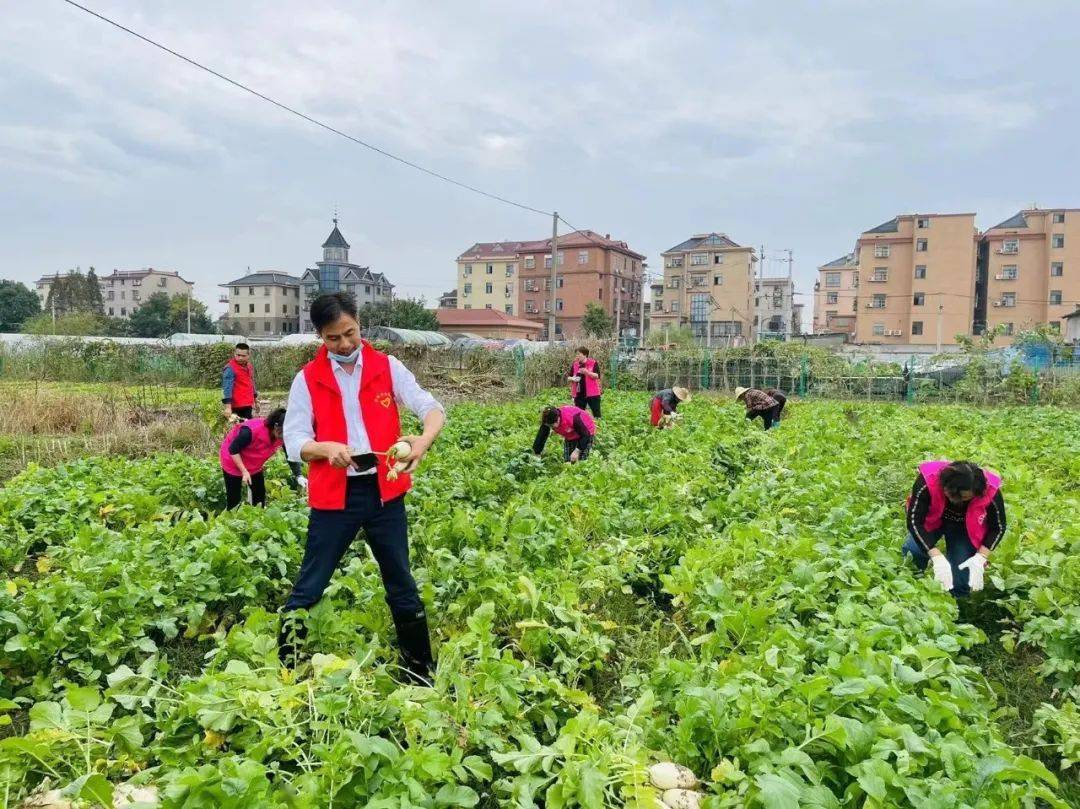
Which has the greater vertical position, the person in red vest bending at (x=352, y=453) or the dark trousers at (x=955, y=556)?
the person in red vest bending at (x=352, y=453)

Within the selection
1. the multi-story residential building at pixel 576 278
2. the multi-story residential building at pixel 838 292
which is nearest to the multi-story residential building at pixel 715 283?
the multi-story residential building at pixel 576 278

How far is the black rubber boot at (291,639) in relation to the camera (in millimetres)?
3279

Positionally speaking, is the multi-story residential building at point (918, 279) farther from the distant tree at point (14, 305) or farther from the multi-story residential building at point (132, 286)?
the multi-story residential building at point (132, 286)

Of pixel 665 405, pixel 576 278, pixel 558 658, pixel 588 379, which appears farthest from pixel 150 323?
pixel 558 658

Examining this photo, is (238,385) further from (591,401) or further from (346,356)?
(346,356)

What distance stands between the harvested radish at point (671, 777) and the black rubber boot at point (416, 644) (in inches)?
47.5

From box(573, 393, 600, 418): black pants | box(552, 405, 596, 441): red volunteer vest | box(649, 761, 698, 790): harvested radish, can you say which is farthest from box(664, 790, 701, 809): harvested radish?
box(573, 393, 600, 418): black pants

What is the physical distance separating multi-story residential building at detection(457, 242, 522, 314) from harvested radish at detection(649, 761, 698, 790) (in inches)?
2687

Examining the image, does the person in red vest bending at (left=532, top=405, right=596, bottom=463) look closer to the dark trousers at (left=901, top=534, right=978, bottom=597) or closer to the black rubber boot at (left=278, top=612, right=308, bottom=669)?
the dark trousers at (left=901, top=534, right=978, bottom=597)

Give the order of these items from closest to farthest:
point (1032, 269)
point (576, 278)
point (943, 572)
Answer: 1. point (943, 572)
2. point (1032, 269)
3. point (576, 278)

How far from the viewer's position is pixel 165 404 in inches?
493

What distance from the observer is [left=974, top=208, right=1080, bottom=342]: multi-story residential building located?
47.1m

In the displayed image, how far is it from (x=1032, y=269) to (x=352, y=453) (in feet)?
187

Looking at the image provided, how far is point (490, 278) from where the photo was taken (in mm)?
71688
